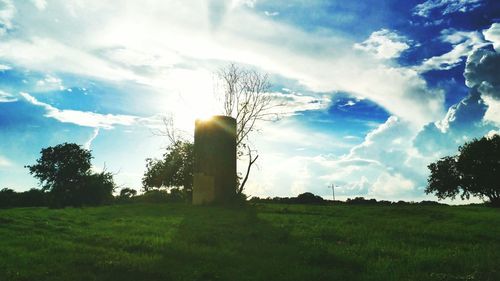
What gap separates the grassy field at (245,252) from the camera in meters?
11.8

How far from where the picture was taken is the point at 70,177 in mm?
70312

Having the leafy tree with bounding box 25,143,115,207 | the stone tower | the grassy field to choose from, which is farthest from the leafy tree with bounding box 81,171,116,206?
the grassy field

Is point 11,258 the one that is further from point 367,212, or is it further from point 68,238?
point 367,212

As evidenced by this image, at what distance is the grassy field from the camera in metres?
11.8

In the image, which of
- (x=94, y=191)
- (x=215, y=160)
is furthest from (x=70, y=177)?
(x=215, y=160)

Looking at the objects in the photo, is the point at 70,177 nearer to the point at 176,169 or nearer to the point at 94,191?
the point at 94,191

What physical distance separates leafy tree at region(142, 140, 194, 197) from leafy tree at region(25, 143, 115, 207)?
11.3 meters

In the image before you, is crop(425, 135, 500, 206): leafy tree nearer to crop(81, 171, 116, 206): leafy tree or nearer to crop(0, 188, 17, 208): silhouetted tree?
crop(81, 171, 116, 206): leafy tree

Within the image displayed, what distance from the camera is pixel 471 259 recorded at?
13.6 meters

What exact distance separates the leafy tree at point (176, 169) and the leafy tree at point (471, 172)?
3972cm

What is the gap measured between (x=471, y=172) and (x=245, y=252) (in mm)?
58131

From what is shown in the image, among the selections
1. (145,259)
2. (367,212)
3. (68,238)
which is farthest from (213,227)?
(367,212)

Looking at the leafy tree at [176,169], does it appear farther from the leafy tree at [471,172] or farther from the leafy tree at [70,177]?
the leafy tree at [471,172]

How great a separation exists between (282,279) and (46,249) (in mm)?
8491
